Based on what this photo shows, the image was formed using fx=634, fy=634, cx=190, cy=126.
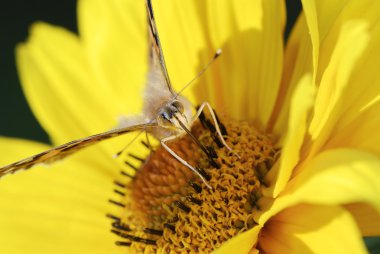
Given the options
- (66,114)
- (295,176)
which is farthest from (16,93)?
(295,176)

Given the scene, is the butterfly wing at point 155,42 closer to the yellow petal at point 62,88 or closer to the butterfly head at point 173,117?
the butterfly head at point 173,117

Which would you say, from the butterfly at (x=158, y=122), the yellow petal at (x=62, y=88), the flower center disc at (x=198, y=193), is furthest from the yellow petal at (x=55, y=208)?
the butterfly at (x=158, y=122)

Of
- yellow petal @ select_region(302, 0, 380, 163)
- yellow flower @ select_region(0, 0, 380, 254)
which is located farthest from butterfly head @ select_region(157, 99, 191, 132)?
yellow petal @ select_region(302, 0, 380, 163)

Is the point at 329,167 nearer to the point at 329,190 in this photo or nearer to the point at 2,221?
the point at 329,190

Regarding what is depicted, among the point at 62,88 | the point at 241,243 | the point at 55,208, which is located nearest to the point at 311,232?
the point at 241,243

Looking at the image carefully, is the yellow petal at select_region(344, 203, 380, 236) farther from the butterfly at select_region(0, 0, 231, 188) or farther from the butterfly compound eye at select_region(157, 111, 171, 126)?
the butterfly compound eye at select_region(157, 111, 171, 126)

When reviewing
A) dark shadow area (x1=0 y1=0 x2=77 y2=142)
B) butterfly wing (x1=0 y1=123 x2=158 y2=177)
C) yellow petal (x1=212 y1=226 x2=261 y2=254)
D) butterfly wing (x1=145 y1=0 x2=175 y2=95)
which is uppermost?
dark shadow area (x1=0 y1=0 x2=77 y2=142)

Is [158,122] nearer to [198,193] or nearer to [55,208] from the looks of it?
[198,193]
